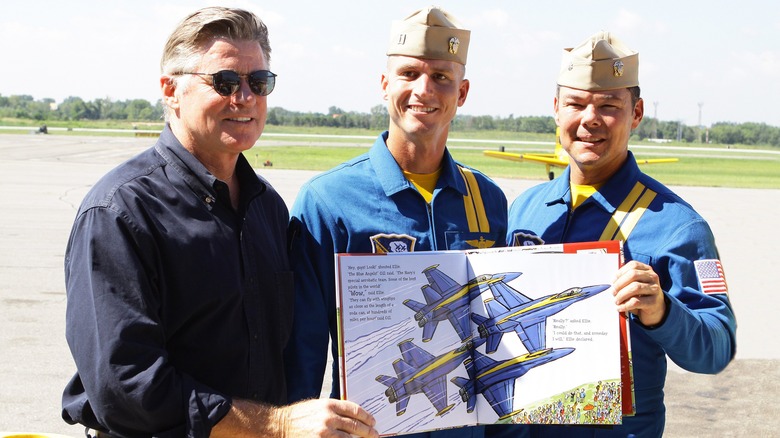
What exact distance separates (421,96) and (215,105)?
0.86 meters

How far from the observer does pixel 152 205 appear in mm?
2359

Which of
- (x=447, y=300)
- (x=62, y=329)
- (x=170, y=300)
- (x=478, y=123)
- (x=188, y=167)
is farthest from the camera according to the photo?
(x=478, y=123)

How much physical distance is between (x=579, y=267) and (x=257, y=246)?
114 cm

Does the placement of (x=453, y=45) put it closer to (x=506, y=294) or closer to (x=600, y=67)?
(x=600, y=67)

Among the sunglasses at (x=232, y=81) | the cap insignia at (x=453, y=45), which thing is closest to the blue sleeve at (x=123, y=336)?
the sunglasses at (x=232, y=81)

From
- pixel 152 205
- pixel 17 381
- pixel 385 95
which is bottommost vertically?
pixel 17 381

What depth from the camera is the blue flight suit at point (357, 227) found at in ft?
9.21

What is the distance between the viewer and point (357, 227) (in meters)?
2.90

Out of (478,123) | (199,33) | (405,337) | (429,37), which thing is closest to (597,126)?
(429,37)

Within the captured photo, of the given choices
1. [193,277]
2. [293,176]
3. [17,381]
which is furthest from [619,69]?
[293,176]

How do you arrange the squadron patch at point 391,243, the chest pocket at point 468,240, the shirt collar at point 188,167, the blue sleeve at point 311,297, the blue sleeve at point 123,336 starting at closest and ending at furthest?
the blue sleeve at point 123,336, the shirt collar at point 188,167, the blue sleeve at point 311,297, the squadron patch at point 391,243, the chest pocket at point 468,240

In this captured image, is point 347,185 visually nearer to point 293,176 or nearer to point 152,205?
point 152,205

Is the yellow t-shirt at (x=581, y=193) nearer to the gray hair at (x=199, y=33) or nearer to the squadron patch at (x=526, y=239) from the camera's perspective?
the squadron patch at (x=526, y=239)

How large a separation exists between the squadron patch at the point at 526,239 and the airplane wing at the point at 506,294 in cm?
66
